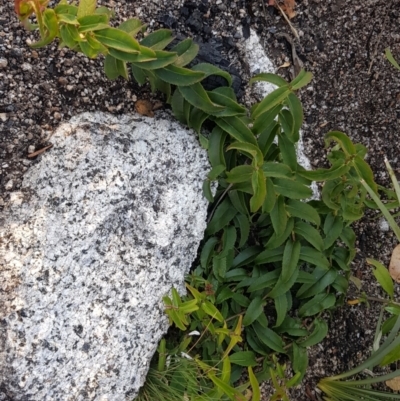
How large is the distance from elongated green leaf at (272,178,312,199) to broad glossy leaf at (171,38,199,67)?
1.65 ft

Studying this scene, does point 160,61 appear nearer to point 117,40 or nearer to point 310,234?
point 117,40

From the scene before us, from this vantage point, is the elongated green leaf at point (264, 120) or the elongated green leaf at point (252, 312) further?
the elongated green leaf at point (252, 312)

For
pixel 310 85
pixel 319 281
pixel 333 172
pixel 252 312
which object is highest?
pixel 310 85

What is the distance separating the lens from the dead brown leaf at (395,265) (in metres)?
2.44

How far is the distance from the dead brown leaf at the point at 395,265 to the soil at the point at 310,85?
0.03m

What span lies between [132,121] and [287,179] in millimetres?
592

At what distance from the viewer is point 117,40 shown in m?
1.47

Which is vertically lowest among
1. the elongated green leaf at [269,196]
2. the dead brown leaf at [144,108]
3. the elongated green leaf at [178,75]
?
the elongated green leaf at [269,196]

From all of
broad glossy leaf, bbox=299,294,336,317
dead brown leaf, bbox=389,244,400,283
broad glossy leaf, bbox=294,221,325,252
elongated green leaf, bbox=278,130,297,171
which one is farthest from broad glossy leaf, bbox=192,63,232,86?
dead brown leaf, bbox=389,244,400,283

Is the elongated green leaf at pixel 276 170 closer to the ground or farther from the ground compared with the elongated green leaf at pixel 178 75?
closer to the ground

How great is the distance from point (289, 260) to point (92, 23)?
3.46 ft

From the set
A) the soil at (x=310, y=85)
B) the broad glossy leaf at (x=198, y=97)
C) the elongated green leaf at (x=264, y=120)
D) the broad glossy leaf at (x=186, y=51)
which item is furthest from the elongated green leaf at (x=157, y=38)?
the elongated green leaf at (x=264, y=120)

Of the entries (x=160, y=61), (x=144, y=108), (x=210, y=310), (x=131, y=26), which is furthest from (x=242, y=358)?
(x=131, y=26)

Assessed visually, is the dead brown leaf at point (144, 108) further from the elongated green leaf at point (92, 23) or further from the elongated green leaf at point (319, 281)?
the elongated green leaf at point (319, 281)
